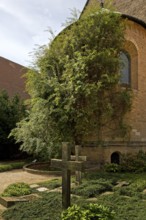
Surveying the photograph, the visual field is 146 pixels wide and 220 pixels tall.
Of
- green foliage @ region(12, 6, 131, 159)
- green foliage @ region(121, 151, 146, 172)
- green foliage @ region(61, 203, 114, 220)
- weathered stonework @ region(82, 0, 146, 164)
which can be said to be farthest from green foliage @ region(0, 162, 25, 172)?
green foliage @ region(61, 203, 114, 220)

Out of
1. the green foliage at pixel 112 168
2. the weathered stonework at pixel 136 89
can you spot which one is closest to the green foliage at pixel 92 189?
the green foliage at pixel 112 168

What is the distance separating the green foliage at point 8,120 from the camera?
1861 centimetres

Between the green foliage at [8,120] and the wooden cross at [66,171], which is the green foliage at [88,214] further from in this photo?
the green foliage at [8,120]

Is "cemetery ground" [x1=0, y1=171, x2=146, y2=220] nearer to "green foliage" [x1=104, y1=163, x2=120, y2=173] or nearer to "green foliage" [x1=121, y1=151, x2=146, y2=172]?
"green foliage" [x1=104, y1=163, x2=120, y2=173]

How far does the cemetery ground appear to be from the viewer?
236 inches

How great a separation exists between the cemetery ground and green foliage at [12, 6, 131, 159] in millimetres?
4043

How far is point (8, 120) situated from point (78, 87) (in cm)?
763

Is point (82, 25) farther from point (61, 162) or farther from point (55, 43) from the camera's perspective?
point (61, 162)

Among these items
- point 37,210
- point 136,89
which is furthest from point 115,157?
point 37,210

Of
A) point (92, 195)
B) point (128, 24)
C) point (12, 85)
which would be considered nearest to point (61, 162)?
point (92, 195)

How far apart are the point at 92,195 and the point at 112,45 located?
7984mm

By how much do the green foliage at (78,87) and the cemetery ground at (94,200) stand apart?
13.3 feet

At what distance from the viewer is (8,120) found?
1870 centimetres

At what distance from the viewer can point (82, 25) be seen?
1361cm
